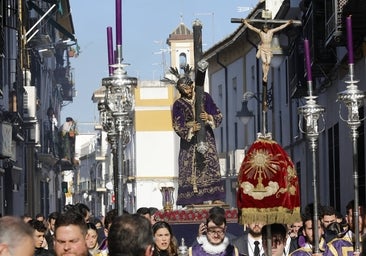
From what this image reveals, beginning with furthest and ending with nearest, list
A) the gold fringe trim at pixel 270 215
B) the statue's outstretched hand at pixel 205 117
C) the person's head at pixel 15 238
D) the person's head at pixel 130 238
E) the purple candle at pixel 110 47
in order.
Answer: the statue's outstretched hand at pixel 205 117, the purple candle at pixel 110 47, the gold fringe trim at pixel 270 215, the person's head at pixel 130 238, the person's head at pixel 15 238

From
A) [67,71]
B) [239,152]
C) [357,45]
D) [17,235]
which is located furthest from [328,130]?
[67,71]

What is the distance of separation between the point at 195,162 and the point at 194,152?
0.12m

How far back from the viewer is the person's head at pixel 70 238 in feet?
26.1

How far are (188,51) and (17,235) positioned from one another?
67146 millimetres

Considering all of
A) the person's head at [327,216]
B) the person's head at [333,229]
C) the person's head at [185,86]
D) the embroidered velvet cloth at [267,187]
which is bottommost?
the person's head at [333,229]

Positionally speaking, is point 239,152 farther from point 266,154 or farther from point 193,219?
point 266,154

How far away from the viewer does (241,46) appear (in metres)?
46.3

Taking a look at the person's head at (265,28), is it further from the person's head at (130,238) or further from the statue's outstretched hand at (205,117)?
the person's head at (130,238)

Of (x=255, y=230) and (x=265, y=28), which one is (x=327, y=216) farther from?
(x=265, y=28)

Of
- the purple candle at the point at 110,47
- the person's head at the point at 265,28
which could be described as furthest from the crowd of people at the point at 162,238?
the person's head at the point at 265,28

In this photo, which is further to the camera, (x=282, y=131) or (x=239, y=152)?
(x=239, y=152)

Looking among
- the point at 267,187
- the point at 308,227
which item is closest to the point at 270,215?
the point at 267,187

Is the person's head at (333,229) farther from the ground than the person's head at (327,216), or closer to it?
closer to it

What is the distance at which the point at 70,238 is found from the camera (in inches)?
315
